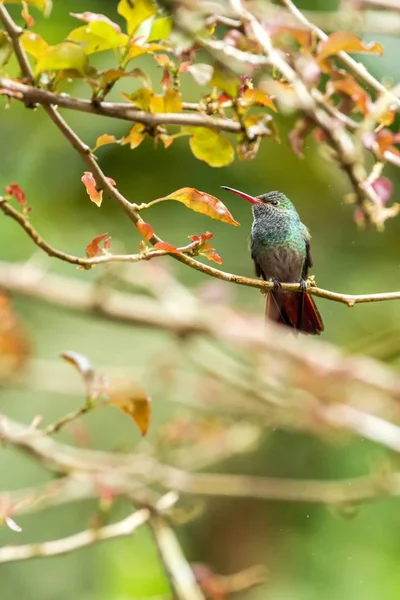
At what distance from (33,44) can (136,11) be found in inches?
4.6

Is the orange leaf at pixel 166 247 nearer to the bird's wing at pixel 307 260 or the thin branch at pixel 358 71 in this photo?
the thin branch at pixel 358 71

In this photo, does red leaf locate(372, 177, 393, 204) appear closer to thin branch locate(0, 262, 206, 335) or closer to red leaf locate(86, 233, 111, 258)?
red leaf locate(86, 233, 111, 258)

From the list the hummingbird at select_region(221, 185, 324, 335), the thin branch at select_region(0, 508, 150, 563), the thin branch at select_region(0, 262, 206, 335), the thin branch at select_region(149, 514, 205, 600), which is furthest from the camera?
the thin branch at select_region(0, 262, 206, 335)

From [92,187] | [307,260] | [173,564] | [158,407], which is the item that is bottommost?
[158,407]

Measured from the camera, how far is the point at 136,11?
0.88m

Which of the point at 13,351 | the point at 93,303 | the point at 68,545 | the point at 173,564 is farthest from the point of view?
the point at 13,351

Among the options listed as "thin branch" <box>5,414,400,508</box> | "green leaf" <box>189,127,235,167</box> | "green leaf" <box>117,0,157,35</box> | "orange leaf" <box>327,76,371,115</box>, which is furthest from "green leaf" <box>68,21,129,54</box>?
"thin branch" <box>5,414,400,508</box>

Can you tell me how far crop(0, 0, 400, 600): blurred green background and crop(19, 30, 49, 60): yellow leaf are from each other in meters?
1.92

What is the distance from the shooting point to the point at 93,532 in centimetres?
154

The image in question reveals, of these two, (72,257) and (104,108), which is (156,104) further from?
(72,257)

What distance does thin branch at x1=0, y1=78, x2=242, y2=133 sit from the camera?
34.0 inches

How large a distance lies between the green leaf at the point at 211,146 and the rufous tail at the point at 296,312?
207 millimetres

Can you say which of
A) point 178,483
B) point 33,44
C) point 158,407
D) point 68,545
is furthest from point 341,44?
point 158,407

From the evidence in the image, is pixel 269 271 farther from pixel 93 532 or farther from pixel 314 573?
pixel 314 573
